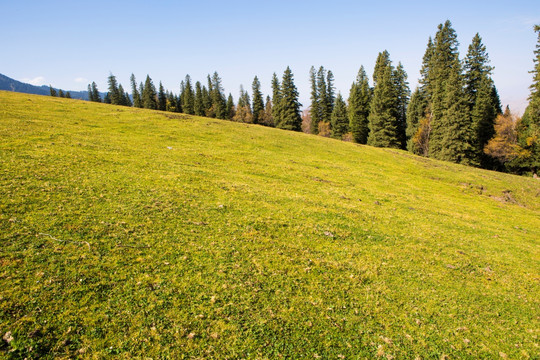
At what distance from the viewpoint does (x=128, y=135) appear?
29500mm

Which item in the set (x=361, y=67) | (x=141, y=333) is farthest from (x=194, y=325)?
(x=361, y=67)

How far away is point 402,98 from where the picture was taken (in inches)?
3396

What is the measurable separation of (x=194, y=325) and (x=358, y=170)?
29513 millimetres

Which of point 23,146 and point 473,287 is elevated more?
point 23,146

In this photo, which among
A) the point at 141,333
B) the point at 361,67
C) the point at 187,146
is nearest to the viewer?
the point at 141,333

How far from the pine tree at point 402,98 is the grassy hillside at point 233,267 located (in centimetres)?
6622

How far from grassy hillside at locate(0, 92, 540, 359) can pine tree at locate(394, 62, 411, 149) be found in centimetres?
6622

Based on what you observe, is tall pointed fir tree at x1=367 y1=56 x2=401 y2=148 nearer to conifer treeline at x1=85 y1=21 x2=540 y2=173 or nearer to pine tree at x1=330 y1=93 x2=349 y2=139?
conifer treeline at x1=85 y1=21 x2=540 y2=173

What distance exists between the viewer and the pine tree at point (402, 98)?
8119 cm

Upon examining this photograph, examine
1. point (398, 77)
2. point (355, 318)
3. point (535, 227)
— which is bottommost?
point (535, 227)

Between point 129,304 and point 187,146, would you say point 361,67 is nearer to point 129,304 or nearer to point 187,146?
point 187,146

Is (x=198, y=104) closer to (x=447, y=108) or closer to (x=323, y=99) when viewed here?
(x=323, y=99)

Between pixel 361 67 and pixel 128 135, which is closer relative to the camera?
pixel 128 135

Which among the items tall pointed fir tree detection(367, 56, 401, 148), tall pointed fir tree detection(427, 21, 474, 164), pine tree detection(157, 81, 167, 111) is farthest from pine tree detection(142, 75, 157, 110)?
tall pointed fir tree detection(427, 21, 474, 164)
